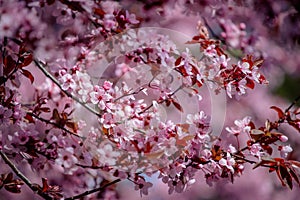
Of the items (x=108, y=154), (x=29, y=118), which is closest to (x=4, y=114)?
(x=29, y=118)

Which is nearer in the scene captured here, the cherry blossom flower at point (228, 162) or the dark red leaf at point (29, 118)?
the cherry blossom flower at point (228, 162)

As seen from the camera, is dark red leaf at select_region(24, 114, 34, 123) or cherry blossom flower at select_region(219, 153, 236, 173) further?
dark red leaf at select_region(24, 114, 34, 123)

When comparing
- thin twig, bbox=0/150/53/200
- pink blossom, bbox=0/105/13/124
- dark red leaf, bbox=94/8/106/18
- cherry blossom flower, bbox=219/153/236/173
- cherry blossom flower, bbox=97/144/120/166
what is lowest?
thin twig, bbox=0/150/53/200

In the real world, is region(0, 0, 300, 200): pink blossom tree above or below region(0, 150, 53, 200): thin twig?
above

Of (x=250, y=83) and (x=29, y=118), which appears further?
(x=29, y=118)

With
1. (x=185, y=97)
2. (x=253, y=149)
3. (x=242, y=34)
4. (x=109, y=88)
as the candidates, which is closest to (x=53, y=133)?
(x=109, y=88)

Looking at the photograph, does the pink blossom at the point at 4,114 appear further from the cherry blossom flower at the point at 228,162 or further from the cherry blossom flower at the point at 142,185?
the cherry blossom flower at the point at 228,162

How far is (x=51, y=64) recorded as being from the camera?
1.66 m

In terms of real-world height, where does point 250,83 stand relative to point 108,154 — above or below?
above

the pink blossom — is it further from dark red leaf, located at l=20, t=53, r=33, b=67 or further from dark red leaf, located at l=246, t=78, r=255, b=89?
dark red leaf, located at l=246, t=78, r=255, b=89

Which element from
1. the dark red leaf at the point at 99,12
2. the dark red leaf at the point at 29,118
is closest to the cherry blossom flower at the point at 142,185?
the dark red leaf at the point at 29,118

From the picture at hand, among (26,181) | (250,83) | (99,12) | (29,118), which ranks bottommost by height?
(26,181)

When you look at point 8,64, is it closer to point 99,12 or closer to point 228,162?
point 99,12

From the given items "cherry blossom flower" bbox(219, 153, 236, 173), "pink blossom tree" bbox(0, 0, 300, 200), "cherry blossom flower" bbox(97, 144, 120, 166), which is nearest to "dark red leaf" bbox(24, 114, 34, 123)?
"pink blossom tree" bbox(0, 0, 300, 200)
